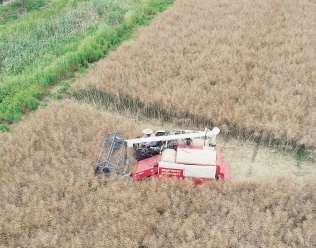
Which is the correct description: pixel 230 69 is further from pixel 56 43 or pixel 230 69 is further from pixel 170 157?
pixel 56 43

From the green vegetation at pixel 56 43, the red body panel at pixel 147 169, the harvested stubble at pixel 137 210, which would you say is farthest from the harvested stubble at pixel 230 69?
the red body panel at pixel 147 169

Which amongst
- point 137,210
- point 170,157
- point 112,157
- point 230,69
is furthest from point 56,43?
point 137,210

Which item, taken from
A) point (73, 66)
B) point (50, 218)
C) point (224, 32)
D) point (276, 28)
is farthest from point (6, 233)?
point (276, 28)

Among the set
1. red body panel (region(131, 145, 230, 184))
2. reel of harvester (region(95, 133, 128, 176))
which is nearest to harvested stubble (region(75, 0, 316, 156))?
red body panel (region(131, 145, 230, 184))

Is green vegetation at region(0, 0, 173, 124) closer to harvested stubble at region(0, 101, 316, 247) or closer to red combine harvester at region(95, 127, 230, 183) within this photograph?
harvested stubble at region(0, 101, 316, 247)

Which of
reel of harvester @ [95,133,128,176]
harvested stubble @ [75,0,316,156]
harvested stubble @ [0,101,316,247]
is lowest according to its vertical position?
harvested stubble @ [0,101,316,247]

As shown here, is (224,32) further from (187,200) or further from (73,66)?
(187,200)
